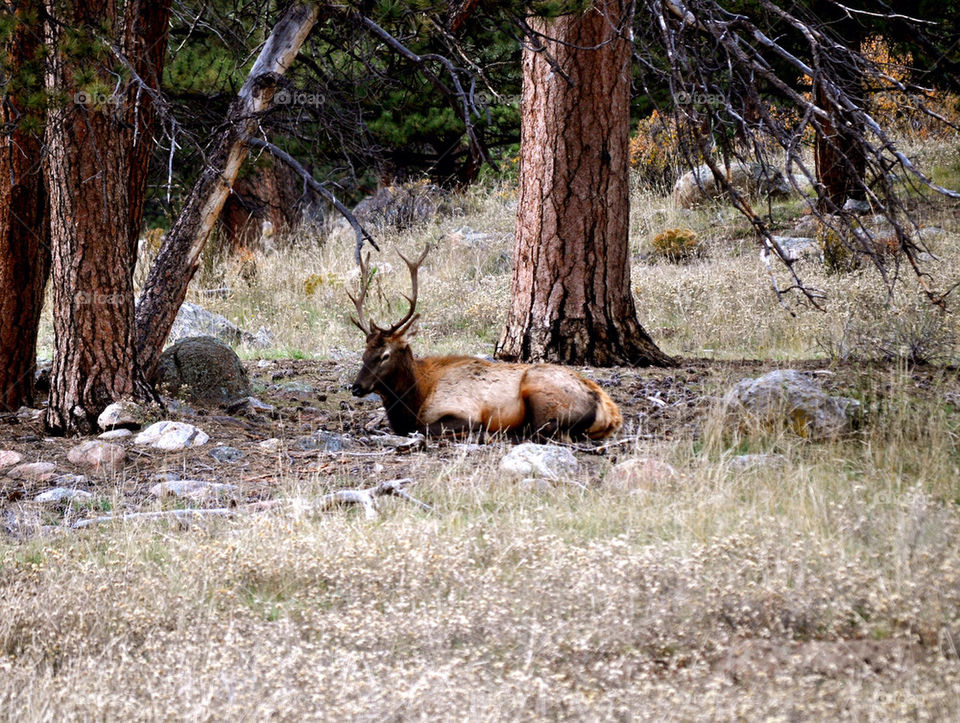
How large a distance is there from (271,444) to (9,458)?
1651 millimetres

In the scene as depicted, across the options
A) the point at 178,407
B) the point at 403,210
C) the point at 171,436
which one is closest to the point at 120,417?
the point at 171,436

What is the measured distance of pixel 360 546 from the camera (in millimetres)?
4801

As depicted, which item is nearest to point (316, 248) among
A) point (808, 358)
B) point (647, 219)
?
point (647, 219)

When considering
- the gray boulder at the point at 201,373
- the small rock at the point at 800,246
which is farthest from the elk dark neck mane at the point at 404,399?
the small rock at the point at 800,246

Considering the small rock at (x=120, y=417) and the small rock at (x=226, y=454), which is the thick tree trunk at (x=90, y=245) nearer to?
the small rock at (x=120, y=417)

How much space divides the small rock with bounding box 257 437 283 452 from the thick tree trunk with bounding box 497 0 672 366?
3048 millimetres

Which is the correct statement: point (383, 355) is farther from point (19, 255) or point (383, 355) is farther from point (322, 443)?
point (19, 255)

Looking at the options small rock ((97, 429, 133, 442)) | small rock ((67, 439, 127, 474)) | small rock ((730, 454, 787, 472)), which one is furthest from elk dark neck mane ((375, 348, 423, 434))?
small rock ((730, 454, 787, 472))

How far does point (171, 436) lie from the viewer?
7.20 m

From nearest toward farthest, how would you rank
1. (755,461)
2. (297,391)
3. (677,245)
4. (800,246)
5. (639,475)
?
(639,475)
(755,461)
(297,391)
(800,246)
(677,245)

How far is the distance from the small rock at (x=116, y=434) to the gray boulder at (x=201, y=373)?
4.19 feet

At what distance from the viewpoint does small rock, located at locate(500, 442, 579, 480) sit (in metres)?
6.16

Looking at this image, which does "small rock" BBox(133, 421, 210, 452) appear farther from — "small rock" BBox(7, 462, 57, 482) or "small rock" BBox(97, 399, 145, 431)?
"small rock" BBox(7, 462, 57, 482)

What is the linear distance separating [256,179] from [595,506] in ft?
50.2
